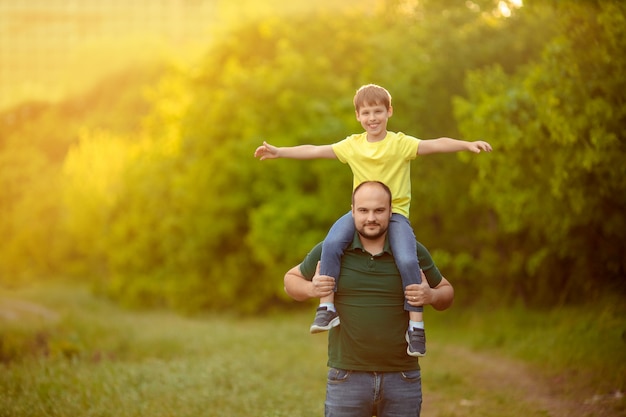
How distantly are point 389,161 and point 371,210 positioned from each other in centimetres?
106

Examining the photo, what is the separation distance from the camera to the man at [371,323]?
214 inches

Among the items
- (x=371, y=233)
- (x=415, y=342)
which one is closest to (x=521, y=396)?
(x=415, y=342)

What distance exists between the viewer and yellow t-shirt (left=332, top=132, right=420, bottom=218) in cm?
644

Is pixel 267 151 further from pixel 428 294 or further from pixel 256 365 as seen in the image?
pixel 256 365

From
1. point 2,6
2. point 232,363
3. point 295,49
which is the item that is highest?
point 2,6

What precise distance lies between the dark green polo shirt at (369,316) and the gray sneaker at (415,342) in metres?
0.06

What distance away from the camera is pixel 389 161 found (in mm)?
6465

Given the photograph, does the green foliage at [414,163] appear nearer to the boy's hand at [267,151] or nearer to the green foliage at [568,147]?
the green foliage at [568,147]

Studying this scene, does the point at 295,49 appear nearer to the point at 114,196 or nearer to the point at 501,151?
the point at 114,196

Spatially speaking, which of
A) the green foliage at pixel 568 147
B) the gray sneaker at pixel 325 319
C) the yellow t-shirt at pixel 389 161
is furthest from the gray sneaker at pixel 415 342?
the green foliage at pixel 568 147

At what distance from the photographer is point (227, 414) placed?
31.7ft

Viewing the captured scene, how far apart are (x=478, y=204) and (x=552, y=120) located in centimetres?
830

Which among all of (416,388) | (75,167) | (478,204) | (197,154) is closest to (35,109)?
(75,167)

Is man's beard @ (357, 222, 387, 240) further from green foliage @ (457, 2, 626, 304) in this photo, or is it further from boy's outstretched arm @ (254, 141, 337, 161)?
green foliage @ (457, 2, 626, 304)
